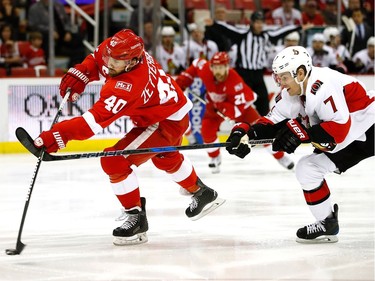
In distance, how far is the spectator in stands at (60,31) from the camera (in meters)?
8.88

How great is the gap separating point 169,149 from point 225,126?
504cm

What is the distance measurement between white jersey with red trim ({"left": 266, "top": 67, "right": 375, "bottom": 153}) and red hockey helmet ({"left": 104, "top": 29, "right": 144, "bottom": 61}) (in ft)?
2.26

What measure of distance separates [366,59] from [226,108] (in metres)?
3.33

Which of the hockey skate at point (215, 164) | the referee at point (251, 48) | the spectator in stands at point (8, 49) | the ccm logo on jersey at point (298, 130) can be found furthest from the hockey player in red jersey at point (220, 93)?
the ccm logo on jersey at point (298, 130)

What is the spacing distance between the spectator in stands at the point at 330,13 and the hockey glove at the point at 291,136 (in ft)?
21.6

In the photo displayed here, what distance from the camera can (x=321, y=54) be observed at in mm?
9773

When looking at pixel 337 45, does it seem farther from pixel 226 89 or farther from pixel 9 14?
pixel 9 14

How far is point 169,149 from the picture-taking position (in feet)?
14.0

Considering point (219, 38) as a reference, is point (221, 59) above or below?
above

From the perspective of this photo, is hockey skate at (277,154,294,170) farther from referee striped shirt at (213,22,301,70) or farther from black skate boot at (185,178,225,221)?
black skate boot at (185,178,225,221)

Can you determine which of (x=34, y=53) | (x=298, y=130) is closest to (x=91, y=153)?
(x=298, y=130)

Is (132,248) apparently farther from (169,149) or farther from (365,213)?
(365,213)

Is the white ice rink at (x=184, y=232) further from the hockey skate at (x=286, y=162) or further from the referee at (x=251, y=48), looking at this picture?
the referee at (x=251, y=48)

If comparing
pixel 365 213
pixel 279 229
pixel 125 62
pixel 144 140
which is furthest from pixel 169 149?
pixel 365 213
